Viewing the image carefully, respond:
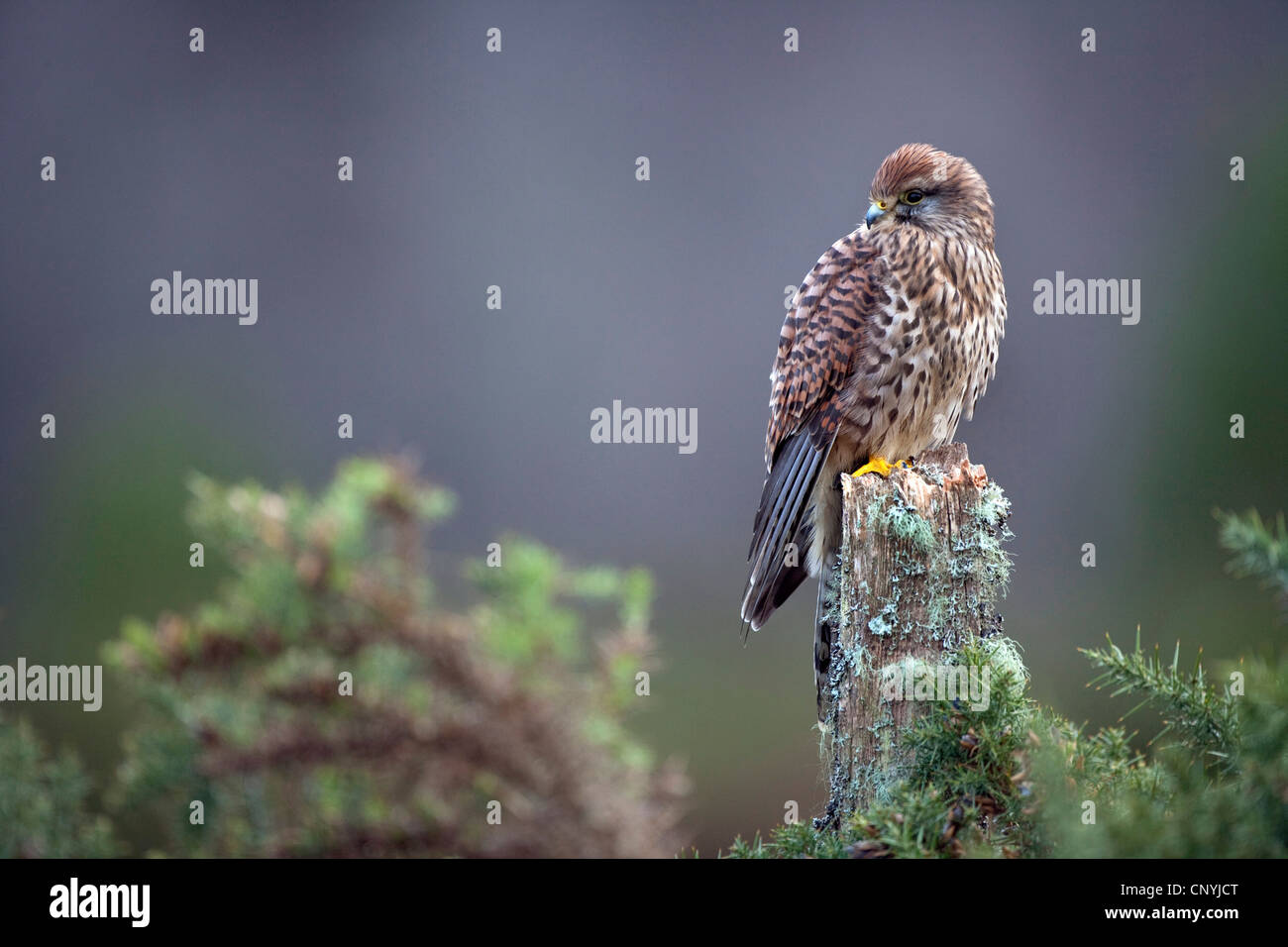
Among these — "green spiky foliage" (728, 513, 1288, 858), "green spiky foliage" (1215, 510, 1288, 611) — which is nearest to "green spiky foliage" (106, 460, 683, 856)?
"green spiky foliage" (728, 513, 1288, 858)

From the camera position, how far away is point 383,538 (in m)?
1.65

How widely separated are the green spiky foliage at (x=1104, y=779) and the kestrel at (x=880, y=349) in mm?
1189

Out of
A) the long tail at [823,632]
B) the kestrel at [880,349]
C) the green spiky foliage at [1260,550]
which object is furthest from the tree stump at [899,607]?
the kestrel at [880,349]

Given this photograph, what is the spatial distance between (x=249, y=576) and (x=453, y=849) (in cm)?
48

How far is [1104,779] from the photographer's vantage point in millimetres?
1572

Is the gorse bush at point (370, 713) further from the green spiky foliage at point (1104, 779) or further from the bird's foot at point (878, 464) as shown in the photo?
the bird's foot at point (878, 464)

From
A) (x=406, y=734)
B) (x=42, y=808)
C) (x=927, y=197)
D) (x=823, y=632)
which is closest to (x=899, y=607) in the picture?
(x=823, y=632)

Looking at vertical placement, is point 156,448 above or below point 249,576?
above

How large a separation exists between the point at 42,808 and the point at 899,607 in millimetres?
1390

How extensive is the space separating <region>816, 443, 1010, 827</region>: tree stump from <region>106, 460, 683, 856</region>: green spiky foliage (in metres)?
0.46

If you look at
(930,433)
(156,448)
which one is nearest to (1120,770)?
(930,433)

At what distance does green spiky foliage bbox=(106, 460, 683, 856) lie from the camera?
147 centimetres

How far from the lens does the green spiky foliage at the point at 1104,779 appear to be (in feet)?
3.79
